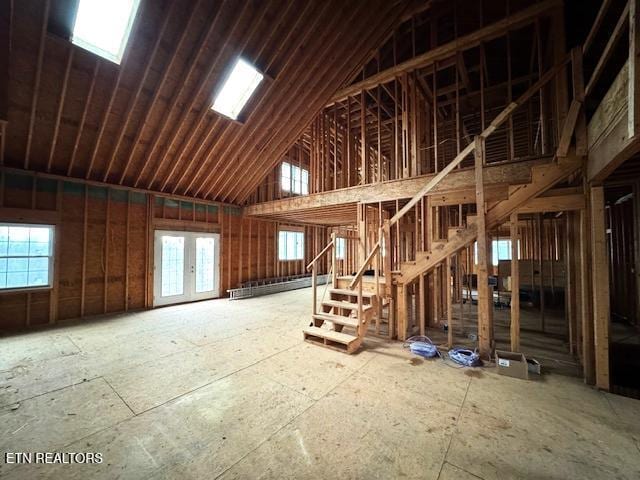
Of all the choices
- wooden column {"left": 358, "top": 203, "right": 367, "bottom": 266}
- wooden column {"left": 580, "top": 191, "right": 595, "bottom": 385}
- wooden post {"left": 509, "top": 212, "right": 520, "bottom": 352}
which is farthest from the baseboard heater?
wooden column {"left": 580, "top": 191, "right": 595, "bottom": 385}

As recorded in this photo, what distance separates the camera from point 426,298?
5688mm

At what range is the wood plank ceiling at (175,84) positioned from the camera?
426 cm

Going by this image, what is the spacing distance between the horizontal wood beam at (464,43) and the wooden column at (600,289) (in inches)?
149

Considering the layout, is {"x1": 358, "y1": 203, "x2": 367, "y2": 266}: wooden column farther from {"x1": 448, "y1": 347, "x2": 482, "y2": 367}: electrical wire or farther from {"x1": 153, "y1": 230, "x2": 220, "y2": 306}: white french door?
{"x1": 153, "y1": 230, "x2": 220, "y2": 306}: white french door

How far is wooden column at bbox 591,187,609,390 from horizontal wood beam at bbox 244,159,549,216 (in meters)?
1.20

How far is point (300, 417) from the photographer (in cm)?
249

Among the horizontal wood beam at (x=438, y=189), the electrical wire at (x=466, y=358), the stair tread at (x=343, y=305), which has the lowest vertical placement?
the electrical wire at (x=466, y=358)

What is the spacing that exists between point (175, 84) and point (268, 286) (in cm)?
692

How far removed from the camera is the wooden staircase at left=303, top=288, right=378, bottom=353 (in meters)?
4.21

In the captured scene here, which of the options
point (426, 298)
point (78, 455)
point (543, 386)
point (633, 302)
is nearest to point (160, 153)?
point (78, 455)

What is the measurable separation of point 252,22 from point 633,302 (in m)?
9.51

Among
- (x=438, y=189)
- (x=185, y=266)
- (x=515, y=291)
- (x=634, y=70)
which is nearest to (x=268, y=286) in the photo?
(x=185, y=266)

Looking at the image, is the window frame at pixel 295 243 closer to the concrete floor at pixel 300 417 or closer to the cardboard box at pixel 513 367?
the concrete floor at pixel 300 417

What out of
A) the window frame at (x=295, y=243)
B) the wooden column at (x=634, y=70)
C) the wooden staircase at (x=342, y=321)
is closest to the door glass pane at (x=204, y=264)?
the window frame at (x=295, y=243)
